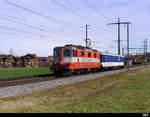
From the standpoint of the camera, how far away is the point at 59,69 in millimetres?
23500

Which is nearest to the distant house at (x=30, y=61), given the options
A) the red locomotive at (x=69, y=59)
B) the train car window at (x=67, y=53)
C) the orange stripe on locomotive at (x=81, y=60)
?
the orange stripe on locomotive at (x=81, y=60)

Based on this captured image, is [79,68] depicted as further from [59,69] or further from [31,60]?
[31,60]

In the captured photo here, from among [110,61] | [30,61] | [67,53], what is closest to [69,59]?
[67,53]

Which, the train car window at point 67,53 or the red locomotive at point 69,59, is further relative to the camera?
the train car window at point 67,53

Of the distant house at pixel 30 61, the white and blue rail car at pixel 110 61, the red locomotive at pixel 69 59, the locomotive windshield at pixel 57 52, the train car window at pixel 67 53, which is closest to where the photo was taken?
the red locomotive at pixel 69 59

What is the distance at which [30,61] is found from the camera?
2547 inches

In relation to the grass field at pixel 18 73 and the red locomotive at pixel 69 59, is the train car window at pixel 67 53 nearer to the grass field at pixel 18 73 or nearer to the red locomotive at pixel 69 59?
the red locomotive at pixel 69 59

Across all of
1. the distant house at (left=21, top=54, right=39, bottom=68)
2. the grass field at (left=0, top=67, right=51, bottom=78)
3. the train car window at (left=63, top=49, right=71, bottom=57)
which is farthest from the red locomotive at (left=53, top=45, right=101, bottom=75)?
the distant house at (left=21, top=54, right=39, bottom=68)

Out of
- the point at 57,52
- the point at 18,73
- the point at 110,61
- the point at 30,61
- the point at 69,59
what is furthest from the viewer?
the point at 30,61

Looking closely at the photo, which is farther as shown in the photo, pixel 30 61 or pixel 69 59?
pixel 30 61

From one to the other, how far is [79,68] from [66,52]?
9.57ft

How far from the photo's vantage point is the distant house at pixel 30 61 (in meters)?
60.9

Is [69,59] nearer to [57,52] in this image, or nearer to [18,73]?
[57,52]

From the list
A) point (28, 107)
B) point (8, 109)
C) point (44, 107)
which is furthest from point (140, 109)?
point (8, 109)
